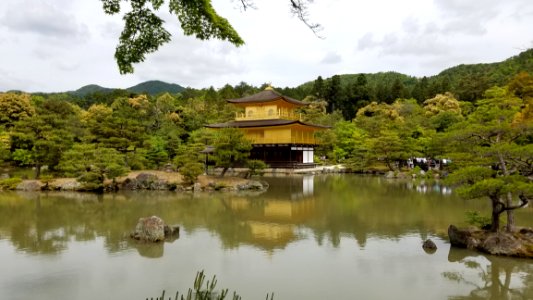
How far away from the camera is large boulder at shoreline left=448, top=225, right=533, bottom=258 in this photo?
7116 mm

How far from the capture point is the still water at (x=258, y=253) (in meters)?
5.72

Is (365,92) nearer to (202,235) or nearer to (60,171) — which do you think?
(60,171)

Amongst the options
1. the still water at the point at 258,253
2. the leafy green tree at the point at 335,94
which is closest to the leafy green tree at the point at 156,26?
the still water at the point at 258,253

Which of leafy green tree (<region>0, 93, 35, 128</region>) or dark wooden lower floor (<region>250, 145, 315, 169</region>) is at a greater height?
leafy green tree (<region>0, 93, 35, 128</region>)

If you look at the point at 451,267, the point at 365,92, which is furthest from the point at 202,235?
the point at 365,92

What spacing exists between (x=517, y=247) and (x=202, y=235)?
643 cm

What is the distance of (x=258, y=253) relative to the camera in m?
7.50

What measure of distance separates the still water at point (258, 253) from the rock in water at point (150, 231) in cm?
27

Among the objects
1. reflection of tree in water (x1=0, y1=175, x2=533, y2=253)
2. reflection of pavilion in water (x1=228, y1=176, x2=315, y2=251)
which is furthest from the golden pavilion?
reflection of tree in water (x1=0, y1=175, x2=533, y2=253)

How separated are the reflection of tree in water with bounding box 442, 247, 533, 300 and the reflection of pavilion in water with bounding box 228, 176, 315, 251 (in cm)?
336

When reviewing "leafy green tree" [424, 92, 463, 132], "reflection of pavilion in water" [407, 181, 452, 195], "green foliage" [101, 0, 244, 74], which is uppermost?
"leafy green tree" [424, 92, 463, 132]

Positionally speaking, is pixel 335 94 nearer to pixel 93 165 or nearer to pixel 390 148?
pixel 390 148

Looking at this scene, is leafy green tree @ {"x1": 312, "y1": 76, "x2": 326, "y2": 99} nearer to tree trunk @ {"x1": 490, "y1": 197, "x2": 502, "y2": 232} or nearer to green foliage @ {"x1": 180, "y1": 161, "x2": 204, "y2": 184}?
green foliage @ {"x1": 180, "y1": 161, "x2": 204, "y2": 184}

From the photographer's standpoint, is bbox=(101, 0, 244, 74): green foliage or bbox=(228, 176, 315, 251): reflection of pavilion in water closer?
bbox=(101, 0, 244, 74): green foliage
